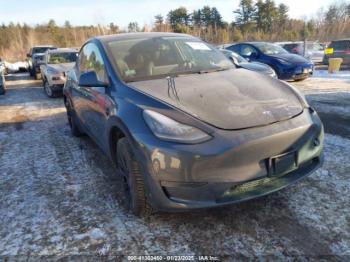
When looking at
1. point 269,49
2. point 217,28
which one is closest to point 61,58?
point 269,49

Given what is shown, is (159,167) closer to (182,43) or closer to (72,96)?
(182,43)

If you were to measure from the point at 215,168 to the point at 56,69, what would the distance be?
8750 mm

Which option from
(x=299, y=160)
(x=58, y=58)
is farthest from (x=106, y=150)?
(x=58, y=58)

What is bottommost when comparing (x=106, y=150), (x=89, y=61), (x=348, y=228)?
(x=348, y=228)

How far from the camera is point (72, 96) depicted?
500 cm

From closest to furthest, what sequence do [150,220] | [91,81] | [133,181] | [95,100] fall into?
[133,181]
[150,220]
[91,81]
[95,100]

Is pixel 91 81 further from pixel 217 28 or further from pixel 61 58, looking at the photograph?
pixel 217 28

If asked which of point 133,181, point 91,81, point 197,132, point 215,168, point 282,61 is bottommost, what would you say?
point 133,181

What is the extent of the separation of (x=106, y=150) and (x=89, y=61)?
1379 millimetres

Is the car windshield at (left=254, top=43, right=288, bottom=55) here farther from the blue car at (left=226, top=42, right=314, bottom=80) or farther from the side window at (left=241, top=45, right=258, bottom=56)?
the side window at (left=241, top=45, right=258, bottom=56)

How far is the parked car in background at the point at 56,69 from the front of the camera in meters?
9.64

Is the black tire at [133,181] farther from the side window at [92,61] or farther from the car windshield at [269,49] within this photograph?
the car windshield at [269,49]

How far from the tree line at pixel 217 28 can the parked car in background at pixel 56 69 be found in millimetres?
22744

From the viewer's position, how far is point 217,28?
173ft
